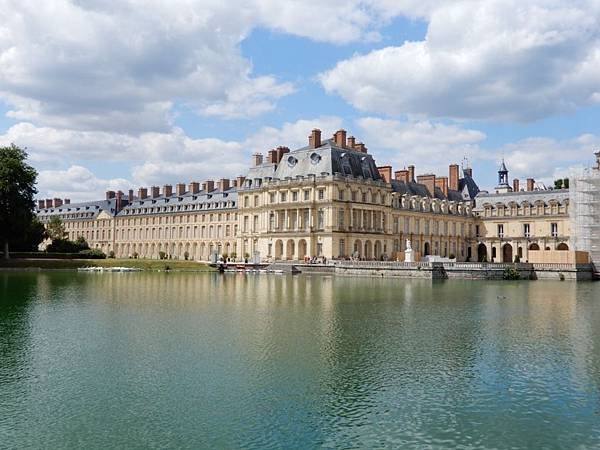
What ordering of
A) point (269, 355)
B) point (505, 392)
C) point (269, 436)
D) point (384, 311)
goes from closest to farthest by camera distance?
point (269, 436) < point (505, 392) < point (269, 355) < point (384, 311)

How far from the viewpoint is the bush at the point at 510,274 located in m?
50.8

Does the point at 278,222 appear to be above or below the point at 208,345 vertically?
above

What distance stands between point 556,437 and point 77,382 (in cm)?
978

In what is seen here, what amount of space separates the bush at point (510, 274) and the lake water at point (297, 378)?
2636cm

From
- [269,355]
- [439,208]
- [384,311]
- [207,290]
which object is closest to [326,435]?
[269,355]

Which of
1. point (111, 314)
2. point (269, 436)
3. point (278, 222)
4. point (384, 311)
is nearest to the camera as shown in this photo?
point (269, 436)

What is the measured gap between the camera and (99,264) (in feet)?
225

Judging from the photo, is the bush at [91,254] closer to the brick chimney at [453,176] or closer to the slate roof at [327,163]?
the slate roof at [327,163]

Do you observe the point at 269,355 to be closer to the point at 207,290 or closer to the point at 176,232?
the point at 207,290

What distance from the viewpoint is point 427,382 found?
13.2 metres

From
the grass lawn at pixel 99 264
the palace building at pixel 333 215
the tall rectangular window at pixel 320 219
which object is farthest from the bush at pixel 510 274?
the grass lawn at pixel 99 264

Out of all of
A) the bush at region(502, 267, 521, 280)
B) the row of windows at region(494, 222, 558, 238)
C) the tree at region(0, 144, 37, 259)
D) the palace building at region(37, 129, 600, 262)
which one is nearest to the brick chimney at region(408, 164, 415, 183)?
the palace building at region(37, 129, 600, 262)

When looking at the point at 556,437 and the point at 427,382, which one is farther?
the point at 427,382

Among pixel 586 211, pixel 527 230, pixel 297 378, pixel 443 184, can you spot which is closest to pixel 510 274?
pixel 586 211
